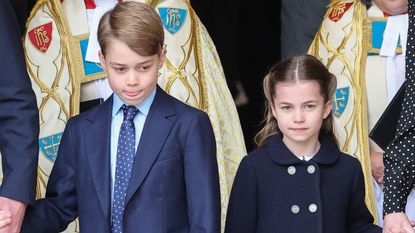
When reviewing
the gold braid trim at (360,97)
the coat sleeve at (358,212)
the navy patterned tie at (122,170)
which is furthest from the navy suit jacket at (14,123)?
A: the gold braid trim at (360,97)

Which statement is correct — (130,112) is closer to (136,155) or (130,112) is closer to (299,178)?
(136,155)

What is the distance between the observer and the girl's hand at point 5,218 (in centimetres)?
413

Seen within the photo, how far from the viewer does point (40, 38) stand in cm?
505

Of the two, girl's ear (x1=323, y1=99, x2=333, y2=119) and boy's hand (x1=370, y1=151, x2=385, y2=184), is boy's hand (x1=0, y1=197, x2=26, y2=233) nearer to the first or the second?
girl's ear (x1=323, y1=99, x2=333, y2=119)

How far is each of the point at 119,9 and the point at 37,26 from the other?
0.80 meters

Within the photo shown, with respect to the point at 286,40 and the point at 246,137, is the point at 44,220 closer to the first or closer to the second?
the point at 286,40

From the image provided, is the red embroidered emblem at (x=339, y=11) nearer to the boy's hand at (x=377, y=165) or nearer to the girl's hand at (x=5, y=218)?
the boy's hand at (x=377, y=165)

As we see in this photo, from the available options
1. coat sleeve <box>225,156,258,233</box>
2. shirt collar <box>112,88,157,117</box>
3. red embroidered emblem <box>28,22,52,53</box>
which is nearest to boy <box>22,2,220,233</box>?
shirt collar <box>112,88,157,117</box>

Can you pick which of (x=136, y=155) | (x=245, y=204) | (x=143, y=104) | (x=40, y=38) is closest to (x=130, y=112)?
(x=143, y=104)

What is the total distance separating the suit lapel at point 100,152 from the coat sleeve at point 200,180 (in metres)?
0.28

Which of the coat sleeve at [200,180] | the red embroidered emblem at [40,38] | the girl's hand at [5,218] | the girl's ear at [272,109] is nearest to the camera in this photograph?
the girl's hand at [5,218]

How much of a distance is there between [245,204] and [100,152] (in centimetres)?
55

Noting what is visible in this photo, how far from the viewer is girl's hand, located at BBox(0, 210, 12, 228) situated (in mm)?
4133

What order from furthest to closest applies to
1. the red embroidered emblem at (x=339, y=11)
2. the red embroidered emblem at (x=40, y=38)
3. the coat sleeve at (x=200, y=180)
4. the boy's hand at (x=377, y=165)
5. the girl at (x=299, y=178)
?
the red embroidered emblem at (x=339, y=11) → the boy's hand at (x=377, y=165) → the red embroidered emblem at (x=40, y=38) → the girl at (x=299, y=178) → the coat sleeve at (x=200, y=180)
